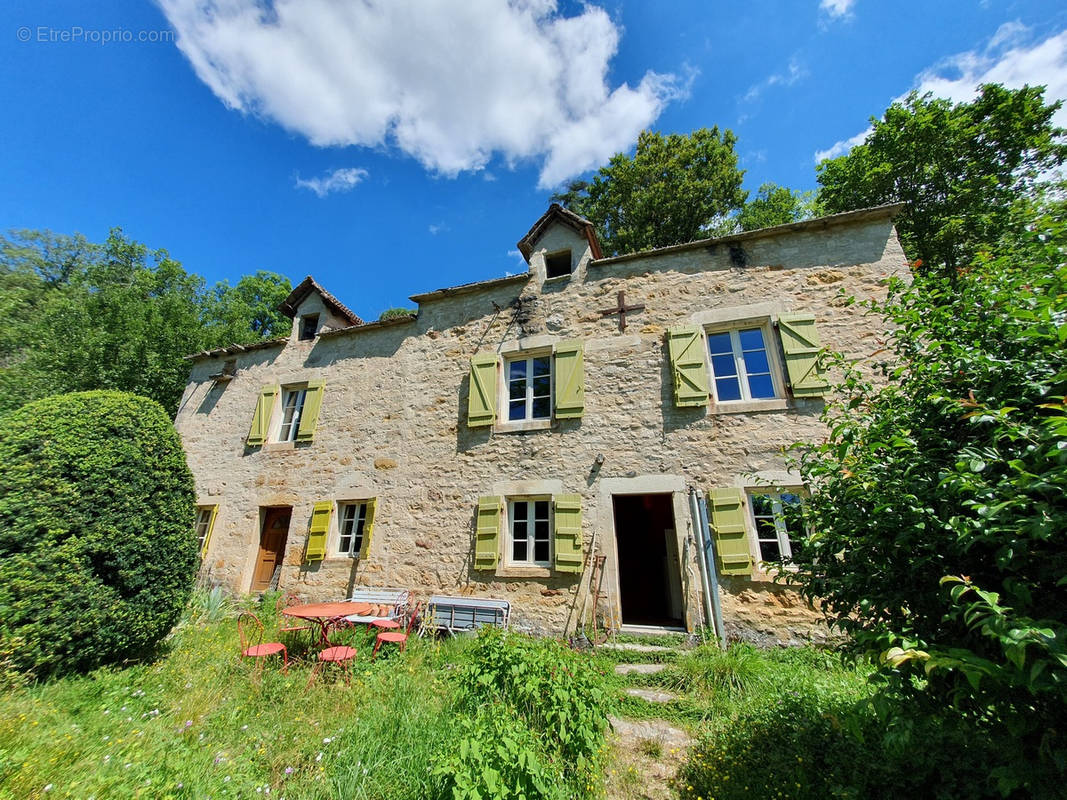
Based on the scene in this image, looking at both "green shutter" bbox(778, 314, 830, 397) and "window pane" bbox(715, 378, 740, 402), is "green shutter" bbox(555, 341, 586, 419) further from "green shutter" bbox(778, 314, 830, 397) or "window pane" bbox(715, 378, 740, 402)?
"green shutter" bbox(778, 314, 830, 397)

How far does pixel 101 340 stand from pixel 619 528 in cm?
1928

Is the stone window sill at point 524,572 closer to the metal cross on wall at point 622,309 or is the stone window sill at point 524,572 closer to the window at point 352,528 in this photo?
the window at point 352,528

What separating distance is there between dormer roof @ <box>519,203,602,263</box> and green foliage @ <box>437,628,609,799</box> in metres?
7.56

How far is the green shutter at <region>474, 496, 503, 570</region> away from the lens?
7176 millimetres

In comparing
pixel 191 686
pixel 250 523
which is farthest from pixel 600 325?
pixel 250 523

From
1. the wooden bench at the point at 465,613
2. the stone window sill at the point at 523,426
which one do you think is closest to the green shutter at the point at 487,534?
the wooden bench at the point at 465,613

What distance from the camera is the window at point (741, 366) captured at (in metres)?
6.91

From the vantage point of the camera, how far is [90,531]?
4.16 m

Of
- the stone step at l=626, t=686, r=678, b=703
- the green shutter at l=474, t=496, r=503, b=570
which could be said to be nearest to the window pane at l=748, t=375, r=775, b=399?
the stone step at l=626, t=686, r=678, b=703

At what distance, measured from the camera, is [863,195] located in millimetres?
12352

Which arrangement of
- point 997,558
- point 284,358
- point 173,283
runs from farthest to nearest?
point 173,283
point 284,358
point 997,558

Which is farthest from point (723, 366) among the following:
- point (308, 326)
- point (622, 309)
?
point (308, 326)

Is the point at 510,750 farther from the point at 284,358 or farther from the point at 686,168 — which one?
the point at 686,168

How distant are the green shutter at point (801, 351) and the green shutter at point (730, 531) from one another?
1.94m
